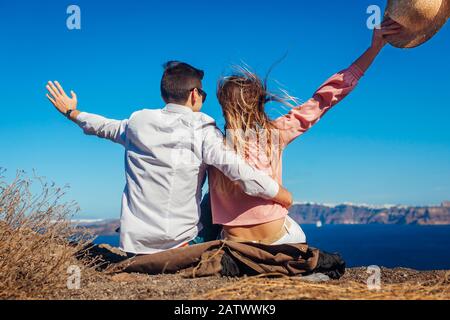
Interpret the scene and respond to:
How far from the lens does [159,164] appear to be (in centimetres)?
456

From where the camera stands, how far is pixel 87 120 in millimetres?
5012

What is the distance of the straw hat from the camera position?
4.68 meters

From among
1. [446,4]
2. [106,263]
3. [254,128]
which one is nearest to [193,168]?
[254,128]

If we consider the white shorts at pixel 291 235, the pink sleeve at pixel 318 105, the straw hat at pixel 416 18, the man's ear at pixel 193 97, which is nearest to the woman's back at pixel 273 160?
the pink sleeve at pixel 318 105

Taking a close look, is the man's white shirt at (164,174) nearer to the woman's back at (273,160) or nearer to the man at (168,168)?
the man at (168,168)

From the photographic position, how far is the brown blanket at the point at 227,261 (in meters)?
4.32

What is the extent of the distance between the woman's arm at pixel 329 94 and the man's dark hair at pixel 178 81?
0.88m

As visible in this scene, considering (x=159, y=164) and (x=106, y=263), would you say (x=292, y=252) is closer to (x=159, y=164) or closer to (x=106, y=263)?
(x=159, y=164)

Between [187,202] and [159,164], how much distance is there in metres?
0.43

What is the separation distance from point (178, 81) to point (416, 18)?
230 centimetres

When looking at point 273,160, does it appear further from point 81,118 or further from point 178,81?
point 81,118

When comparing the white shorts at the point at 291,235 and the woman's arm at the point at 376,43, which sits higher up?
the woman's arm at the point at 376,43

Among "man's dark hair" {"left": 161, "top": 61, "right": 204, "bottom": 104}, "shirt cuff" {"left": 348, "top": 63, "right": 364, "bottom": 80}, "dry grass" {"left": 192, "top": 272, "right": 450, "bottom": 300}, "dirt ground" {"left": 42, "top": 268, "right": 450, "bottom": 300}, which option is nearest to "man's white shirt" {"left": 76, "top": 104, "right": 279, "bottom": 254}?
"man's dark hair" {"left": 161, "top": 61, "right": 204, "bottom": 104}

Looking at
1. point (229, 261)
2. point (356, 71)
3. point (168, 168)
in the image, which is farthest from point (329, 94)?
point (229, 261)
